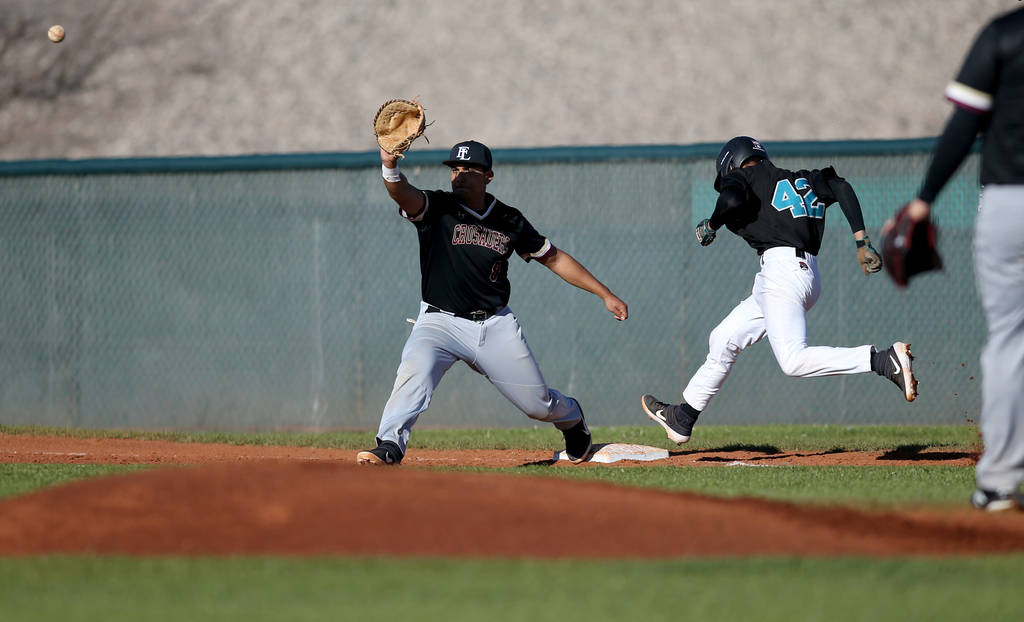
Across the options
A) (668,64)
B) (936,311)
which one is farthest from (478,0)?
(936,311)

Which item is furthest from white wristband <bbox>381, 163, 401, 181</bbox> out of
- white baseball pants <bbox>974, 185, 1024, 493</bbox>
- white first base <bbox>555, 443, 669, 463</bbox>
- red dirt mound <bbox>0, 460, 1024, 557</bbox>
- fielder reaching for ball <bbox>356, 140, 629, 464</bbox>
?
white baseball pants <bbox>974, 185, 1024, 493</bbox>

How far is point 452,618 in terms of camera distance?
3.08 m

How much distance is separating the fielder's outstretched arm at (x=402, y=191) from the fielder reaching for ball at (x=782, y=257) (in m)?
1.89

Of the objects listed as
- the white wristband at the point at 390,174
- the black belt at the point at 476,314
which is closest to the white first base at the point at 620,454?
the black belt at the point at 476,314

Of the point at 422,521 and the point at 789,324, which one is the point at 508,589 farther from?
the point at 789,324

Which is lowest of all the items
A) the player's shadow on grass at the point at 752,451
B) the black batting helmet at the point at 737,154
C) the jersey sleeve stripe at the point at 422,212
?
the player's shadow on grass at the point at 752,451

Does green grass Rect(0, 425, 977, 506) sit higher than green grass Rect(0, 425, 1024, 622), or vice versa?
green grass Rect(0, 425, 1024, 622)

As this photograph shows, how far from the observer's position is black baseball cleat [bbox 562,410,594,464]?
24.5 ft

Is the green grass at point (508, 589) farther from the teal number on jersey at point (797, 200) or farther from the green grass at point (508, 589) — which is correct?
the teal number on jersey at point (797, 200)

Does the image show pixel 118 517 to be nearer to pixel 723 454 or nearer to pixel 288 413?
pixel 723 454

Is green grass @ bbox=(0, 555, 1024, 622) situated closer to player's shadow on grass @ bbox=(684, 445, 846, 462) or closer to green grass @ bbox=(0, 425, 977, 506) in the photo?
green grass @ bbox=(0, 425, 977, 506)

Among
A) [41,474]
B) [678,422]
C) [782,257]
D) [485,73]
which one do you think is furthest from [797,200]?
[485,73]

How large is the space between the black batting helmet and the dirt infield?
3573 millimetres

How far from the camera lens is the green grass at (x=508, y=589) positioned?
313cm
